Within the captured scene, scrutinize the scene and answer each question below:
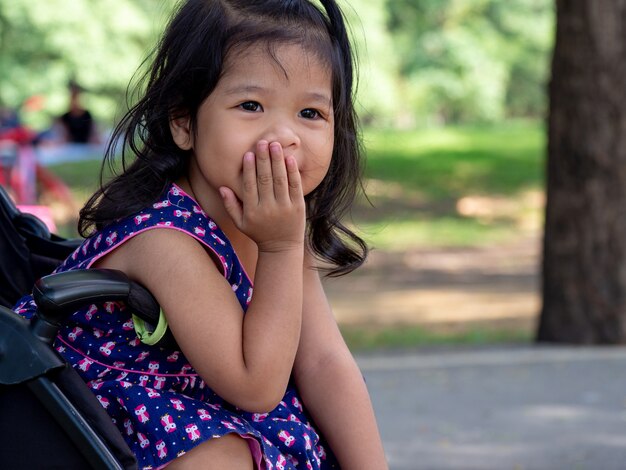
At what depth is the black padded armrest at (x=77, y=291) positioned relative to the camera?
1.67 meters

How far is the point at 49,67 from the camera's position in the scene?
929 inches

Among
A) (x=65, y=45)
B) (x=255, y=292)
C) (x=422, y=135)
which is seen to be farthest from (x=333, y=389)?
(x=422, y=135)

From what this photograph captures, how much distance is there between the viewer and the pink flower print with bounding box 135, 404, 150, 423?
5.88ft

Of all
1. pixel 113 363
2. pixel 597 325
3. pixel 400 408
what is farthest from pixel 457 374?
pixel 113 363

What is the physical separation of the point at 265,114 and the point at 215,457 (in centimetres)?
58

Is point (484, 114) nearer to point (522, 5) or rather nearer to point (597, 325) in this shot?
point (522, 5)

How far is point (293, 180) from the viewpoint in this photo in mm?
1837

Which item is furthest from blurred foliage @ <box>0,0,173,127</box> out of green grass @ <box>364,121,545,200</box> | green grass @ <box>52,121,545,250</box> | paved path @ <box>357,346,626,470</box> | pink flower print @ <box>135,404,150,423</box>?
pink flower print @ <box>135,404,150,423</box>

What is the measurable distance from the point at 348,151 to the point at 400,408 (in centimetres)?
246

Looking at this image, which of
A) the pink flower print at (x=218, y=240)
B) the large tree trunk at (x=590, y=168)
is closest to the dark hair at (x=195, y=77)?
the pink flower print at (x=218, y=240)

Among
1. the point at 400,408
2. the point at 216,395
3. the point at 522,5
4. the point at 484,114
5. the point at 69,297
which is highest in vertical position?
the point at 69,297

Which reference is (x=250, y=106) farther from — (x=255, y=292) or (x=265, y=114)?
(x=255, y=292)

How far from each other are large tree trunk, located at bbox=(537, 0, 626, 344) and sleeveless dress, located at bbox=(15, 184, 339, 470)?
13.5 ft

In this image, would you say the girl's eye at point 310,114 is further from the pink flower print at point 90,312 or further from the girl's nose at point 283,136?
the pink flower print at point 90,312
